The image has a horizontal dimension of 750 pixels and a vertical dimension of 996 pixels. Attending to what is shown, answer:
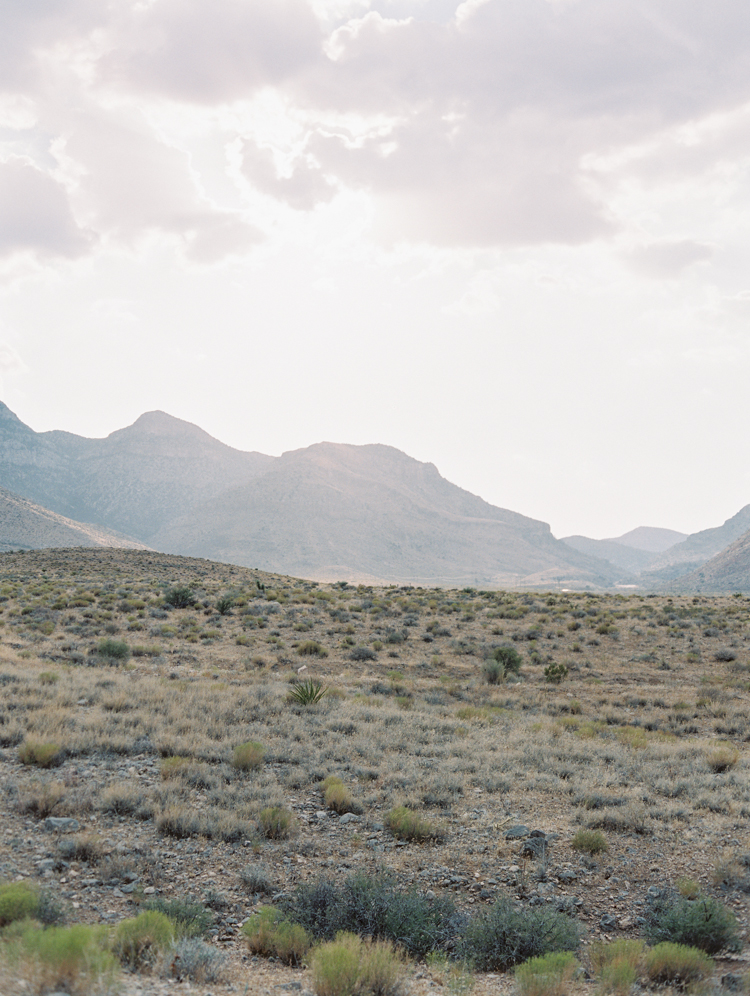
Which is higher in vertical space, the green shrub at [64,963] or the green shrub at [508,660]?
the green shrub at [64,963]

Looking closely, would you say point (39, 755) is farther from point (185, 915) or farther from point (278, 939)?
point (278, 939)

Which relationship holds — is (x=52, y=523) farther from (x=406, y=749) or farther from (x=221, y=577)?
(x=406, y=749)

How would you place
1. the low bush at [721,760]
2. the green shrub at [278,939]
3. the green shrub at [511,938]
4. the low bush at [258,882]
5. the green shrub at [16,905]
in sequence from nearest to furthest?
the green shrub at [16,905], the green shrub at [278,939], the green shrub at [511,938], the low bush at [258,882], the low bush at [721,760]

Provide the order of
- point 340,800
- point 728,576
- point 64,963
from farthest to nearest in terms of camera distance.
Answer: point 728,576 → point 340,800 → point 64,963

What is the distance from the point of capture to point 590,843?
27.1ft

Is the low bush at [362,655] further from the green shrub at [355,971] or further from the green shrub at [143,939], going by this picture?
the green shrub at [355,971]

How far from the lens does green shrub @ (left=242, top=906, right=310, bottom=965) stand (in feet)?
18.9

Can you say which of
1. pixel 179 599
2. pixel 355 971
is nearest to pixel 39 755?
pixel 355 971

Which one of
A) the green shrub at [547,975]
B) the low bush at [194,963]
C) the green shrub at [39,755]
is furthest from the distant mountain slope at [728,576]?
the low bush at [194,963]

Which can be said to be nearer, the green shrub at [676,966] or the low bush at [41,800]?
the green shrub at [676,966]

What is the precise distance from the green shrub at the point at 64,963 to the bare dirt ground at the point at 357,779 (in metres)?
0.18

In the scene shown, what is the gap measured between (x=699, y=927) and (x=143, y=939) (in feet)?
17.7

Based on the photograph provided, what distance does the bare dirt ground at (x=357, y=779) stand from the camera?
6.98m

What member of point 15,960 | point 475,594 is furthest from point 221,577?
point 15,960
